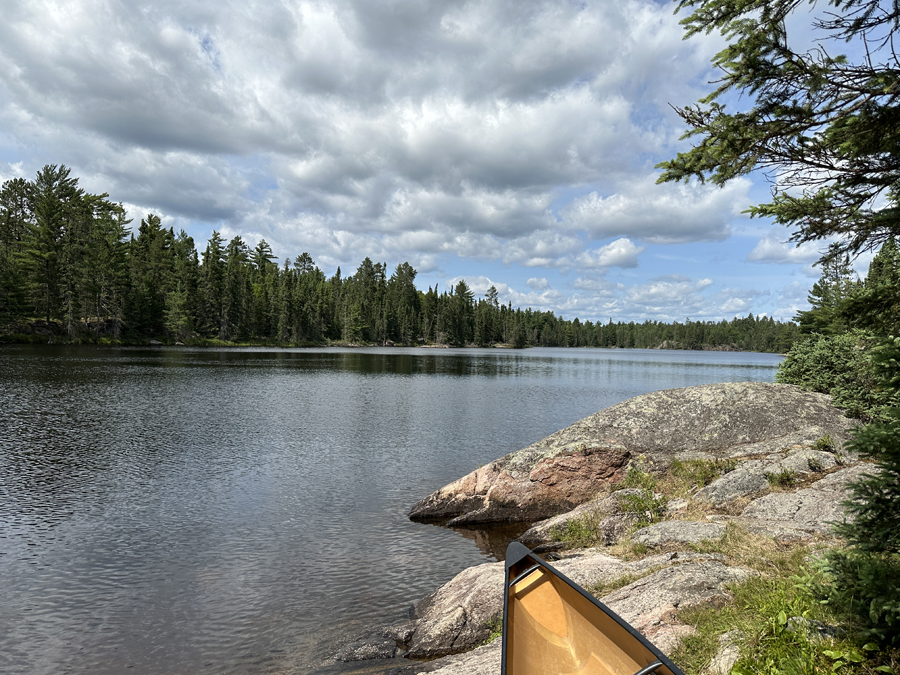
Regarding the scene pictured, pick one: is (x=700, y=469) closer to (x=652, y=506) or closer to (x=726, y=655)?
(x=652, y=506)

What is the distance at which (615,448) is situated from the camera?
46.9ft

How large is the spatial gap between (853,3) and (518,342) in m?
186

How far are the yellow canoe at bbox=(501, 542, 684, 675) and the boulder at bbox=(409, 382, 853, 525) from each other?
870 cm

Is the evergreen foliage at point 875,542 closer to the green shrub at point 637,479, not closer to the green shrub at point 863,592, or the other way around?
the green shrub at point 863,592

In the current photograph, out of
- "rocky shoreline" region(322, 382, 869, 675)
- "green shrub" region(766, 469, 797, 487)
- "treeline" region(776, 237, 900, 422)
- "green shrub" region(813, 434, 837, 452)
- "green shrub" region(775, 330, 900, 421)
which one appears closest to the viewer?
"treeline" region(776, 237, 900, 422)

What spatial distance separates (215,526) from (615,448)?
11.5 m

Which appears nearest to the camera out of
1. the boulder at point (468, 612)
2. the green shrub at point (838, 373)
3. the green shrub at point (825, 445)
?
the boulder at point (468, 612)

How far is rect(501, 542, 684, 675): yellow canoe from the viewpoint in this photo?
4402 mm

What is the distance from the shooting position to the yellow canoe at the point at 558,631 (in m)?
4.40

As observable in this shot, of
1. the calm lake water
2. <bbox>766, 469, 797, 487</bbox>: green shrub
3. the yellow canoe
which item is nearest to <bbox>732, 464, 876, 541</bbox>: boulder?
<bbox>766, 469, 797, 487</bbox>: green shrub

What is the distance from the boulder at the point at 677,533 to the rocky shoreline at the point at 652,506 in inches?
1.5

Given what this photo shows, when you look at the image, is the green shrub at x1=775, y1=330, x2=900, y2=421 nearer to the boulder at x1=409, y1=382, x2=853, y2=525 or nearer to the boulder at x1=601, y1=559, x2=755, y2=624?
the boulder at x1=409, y1=382, x2=853, y2=525

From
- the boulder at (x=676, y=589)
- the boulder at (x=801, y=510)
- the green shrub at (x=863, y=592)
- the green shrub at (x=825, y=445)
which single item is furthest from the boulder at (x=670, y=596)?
the green shrub at (x=825, y=445)

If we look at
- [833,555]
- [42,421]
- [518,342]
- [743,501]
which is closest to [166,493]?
[42,421]
